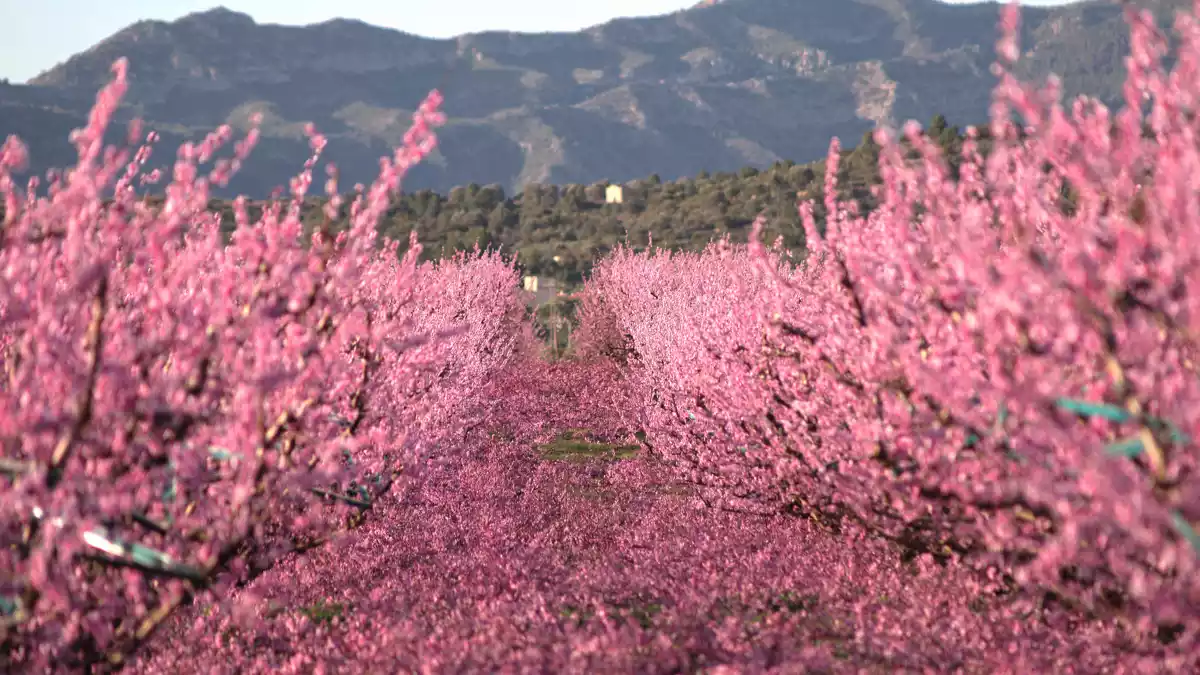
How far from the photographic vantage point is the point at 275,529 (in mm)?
8219

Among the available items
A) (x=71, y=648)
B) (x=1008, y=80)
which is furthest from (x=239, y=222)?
(x=1008, y=80)

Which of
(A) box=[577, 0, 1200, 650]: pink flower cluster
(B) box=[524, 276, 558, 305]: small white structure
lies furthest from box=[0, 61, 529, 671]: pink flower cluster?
(B) box=[524, 276, 558, 305]: small white structure

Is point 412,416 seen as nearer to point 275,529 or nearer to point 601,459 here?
point 275,529

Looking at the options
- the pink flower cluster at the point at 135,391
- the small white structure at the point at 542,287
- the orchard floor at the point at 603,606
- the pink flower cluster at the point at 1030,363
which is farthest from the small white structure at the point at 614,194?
the pink flower cluster at the point at 135,391

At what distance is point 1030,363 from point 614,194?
269 feet

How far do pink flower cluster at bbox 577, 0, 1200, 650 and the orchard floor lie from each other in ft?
1.38

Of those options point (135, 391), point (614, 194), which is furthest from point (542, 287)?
point (135, 391)

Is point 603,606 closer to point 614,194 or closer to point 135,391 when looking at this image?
point 135,391

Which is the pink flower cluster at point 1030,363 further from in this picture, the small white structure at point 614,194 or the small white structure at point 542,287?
the small white structure at point 614,194

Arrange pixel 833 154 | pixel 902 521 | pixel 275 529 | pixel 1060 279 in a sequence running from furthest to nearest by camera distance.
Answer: pixel 275 529, pixel 902 521, pixel 833 154, pixel 1060 279

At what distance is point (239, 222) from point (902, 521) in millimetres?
4790

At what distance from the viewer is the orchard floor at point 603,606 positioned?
6215mm

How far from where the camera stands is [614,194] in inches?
3354

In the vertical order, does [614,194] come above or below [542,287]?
above
